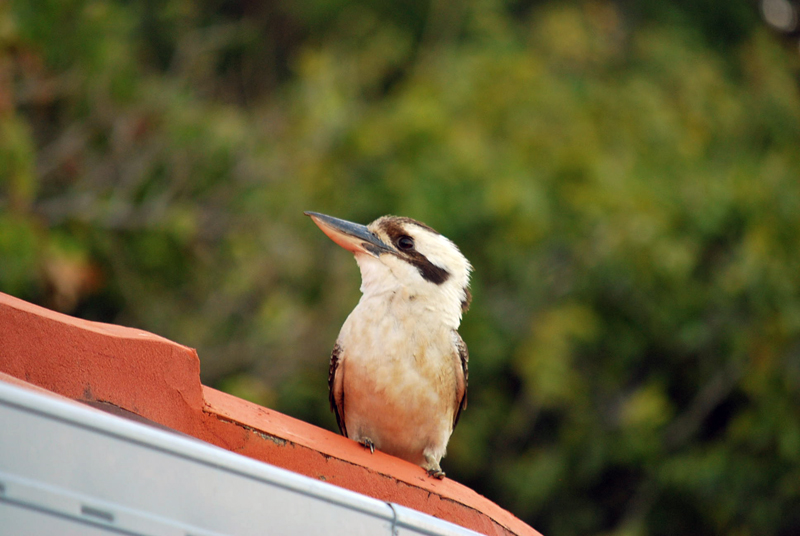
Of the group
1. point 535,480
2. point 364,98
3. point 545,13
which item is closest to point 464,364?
point 535,480

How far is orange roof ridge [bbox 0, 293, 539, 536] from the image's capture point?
5.50 feet

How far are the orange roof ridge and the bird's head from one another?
0.84 meters

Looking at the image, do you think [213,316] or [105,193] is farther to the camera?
[213,316]

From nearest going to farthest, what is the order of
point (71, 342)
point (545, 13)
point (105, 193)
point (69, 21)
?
point (71, 342) → point (69, 21) → point (105, 193) → point (545, 13)

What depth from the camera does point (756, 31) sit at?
13430 millimetres

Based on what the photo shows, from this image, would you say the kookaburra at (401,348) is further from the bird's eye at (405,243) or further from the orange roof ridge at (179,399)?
the orange roof ridge at (179,399)

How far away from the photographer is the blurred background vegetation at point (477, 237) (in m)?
6.29

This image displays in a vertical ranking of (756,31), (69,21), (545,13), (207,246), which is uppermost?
(756,31)

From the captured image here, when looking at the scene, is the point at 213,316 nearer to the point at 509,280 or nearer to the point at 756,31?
the point at 509,280

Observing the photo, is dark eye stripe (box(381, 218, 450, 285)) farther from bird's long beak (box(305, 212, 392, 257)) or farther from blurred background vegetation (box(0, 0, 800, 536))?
blurred background vegetation (box(0, 0, 800, 536))

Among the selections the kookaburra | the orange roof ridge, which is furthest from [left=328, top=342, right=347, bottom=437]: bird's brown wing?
the orange roof ridge

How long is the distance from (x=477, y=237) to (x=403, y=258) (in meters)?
5.09

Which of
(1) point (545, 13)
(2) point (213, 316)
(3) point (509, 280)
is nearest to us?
(2) point (213, 316)

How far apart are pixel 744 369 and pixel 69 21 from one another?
259 inches
